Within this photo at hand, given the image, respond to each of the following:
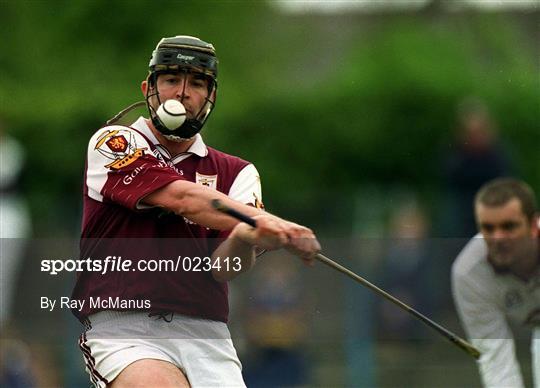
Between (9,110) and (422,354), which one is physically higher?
(9,110)

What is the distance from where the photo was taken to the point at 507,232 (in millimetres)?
7867

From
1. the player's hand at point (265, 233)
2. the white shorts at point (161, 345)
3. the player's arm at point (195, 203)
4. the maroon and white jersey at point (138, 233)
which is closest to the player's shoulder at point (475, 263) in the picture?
the maroon and white jersey at point (138, 233)

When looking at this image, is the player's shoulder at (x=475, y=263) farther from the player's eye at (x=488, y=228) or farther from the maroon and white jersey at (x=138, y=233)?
the maroon and white jersey at (x=138, y=233)

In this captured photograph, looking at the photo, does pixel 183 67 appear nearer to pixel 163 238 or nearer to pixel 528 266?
pixel 163 238

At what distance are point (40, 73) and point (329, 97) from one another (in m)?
3.40

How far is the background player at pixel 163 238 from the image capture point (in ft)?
20.4

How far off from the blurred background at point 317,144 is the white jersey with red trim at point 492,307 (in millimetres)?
313

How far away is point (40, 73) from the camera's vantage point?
1719 centimetres

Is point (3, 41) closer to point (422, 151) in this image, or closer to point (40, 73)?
point (40, 73)

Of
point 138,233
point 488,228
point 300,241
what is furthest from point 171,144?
point 488,228

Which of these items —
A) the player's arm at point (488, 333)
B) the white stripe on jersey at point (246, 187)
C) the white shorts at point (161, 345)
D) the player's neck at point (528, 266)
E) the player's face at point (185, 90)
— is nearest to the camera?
the white shorts at point (161, 345)

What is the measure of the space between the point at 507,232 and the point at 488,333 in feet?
1.86

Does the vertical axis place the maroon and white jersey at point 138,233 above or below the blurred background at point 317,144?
below

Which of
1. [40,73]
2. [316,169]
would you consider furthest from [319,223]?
[40,73]
